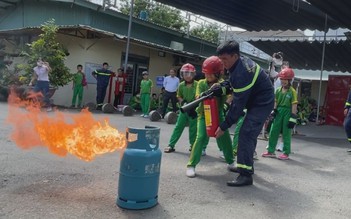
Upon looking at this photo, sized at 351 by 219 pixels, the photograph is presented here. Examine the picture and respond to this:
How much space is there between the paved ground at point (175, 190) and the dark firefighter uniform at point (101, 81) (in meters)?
9.10

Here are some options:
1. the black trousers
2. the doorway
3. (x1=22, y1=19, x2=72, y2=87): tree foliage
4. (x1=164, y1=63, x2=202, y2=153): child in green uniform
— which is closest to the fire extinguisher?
the black trousers

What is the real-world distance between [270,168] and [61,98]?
12.9 meters

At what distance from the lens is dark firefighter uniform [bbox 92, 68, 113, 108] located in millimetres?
16094

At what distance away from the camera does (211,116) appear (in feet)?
17.7

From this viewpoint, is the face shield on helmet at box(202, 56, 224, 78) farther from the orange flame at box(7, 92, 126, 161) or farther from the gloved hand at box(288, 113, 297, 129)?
the gloved hand at box(288, 113, 297, 129)

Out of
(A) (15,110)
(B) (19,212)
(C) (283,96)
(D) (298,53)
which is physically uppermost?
(D) (298,53)

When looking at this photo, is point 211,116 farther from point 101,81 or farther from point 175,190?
point 101,81

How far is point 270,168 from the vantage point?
6.60 meters

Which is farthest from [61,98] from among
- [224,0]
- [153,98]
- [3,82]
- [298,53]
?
[298,53]

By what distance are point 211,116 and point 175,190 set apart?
4.00 feet

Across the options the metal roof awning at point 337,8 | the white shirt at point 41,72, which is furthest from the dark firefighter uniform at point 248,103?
the white shirt at point 41,72

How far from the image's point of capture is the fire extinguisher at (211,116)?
541 cm

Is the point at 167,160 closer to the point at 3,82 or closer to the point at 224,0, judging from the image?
the point at 224,0

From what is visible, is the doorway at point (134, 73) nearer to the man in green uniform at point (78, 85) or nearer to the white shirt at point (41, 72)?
the man in green uniform at point (78, 85)
